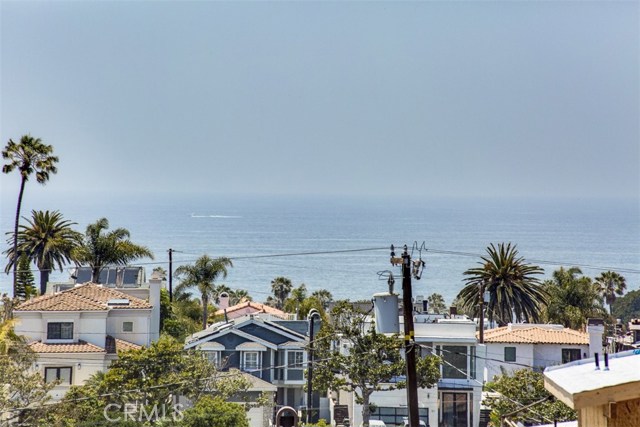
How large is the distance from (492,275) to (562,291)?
1088cm

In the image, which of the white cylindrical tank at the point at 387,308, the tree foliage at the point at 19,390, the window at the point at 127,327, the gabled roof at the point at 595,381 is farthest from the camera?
the window at the point at 127,327

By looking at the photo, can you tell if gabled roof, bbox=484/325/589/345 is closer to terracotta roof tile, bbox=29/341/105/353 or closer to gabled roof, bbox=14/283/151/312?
gabled roof, bbox=14/283/151/312

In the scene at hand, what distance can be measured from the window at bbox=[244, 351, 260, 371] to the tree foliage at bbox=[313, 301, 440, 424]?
830 cm

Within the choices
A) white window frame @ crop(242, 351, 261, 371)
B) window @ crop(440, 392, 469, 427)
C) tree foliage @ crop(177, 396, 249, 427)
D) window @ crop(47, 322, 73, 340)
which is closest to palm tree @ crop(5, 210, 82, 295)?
white window frame @ crop(242, 351, 261, 371)

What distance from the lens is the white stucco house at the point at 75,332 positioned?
41.2m

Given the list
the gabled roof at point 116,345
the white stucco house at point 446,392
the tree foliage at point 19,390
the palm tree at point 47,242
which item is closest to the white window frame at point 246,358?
the white stucco house at point 446,392

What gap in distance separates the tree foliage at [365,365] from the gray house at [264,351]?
775cm

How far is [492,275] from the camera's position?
64250 mm

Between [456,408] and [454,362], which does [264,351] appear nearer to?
[454,362]

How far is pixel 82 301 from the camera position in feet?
144

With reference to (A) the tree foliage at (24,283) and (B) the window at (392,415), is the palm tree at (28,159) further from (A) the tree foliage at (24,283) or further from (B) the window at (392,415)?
(B) the window at (392,415)

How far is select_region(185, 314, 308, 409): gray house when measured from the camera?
48.3m

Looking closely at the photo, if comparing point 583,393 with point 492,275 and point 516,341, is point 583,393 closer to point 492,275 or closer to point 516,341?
point 516,341

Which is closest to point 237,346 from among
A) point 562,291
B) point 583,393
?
point 562,291
